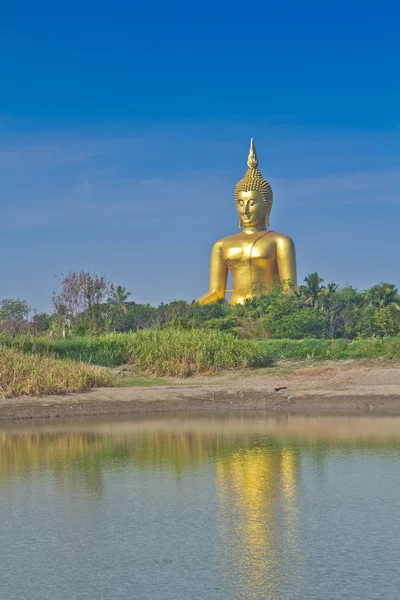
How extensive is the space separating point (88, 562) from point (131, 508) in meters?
2.00

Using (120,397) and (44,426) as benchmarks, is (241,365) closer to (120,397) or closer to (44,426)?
(120,397)

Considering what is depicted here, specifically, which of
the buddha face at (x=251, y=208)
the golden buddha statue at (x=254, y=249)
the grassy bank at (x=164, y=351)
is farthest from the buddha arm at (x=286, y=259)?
the grassy bank at (x=164, y=351)

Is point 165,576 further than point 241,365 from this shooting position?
No

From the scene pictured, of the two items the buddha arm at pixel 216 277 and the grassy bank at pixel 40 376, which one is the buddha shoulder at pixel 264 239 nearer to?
the buddha arm at pixel 216 277

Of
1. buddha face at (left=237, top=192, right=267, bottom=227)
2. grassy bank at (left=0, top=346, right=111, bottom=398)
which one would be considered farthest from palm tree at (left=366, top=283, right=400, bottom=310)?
grassy bank at (left=0, top=346, right=111, bottom=398)

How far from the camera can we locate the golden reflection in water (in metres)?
7.60

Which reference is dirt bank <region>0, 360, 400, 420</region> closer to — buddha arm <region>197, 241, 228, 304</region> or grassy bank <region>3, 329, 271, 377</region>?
grassy bank <region>3, 329, 271, 377</region>

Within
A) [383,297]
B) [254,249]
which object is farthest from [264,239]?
[383,297]

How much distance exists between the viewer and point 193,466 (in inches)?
495

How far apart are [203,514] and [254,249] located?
100 ft

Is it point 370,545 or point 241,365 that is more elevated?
point 241,365

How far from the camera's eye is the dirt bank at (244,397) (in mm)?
18141

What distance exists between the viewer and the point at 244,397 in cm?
1908

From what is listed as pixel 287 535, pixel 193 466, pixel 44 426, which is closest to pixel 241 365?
pixel 44 426
